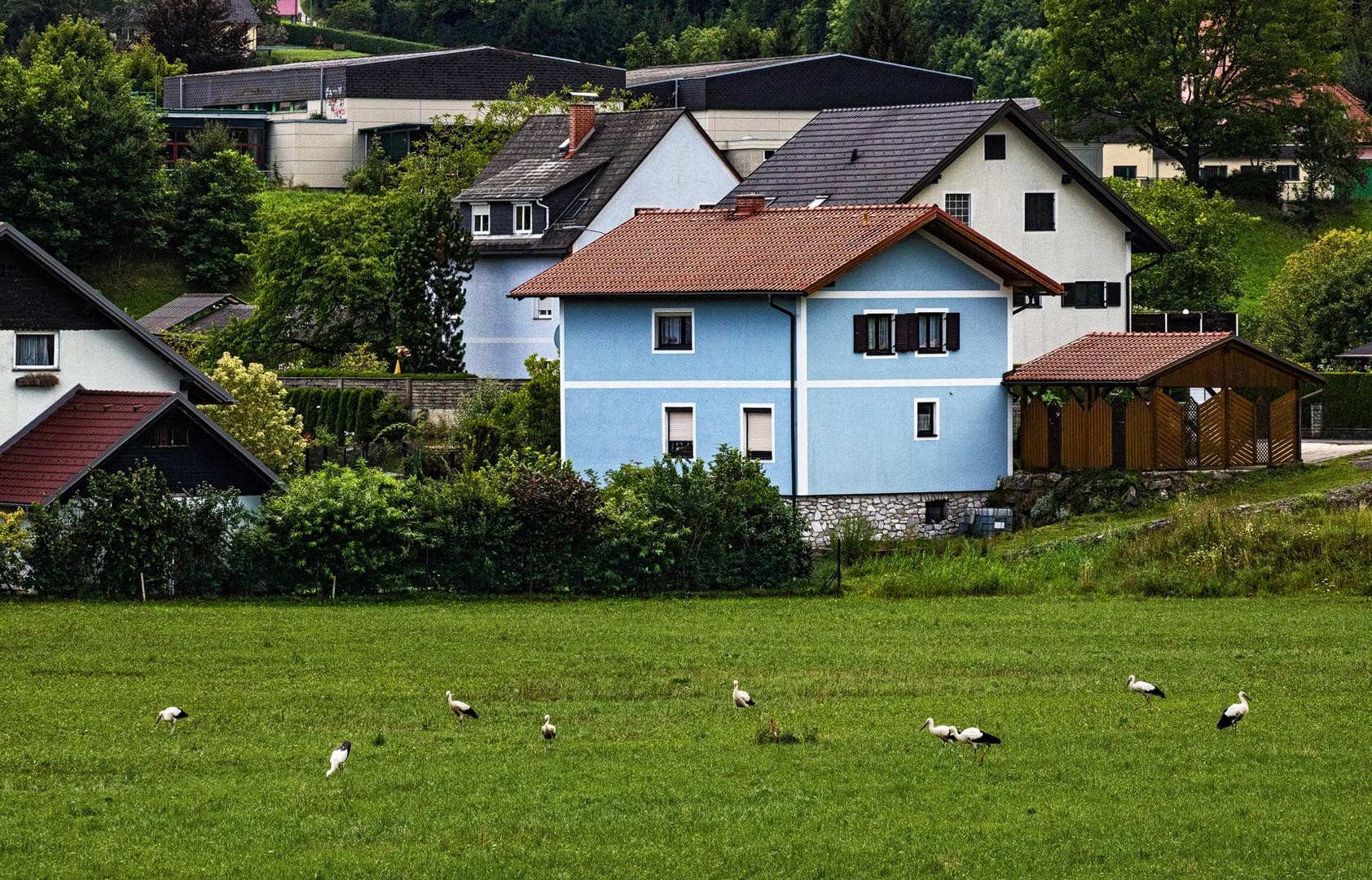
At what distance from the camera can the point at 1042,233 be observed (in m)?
58.9

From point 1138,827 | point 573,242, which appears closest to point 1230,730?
point 1138,827

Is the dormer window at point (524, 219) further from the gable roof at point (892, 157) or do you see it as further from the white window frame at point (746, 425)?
the white window frame at point (746, 425)

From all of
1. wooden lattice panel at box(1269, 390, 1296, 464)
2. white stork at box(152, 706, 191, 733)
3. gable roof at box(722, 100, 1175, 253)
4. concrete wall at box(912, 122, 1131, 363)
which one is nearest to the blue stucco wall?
gable roof at box(722, 100, 1175, 253)

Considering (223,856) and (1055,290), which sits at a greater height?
(1055,290)

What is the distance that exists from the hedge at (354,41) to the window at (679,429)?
11038cm

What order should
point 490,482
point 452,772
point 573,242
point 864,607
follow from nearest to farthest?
point 452,772
point 864,607
point 490,482
point 573,242

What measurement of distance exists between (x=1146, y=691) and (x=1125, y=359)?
25106 millimetres

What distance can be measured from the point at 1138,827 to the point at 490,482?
22.3 meters

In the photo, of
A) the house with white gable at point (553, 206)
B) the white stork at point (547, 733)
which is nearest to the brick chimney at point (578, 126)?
the house with white gable at point (553, 206)

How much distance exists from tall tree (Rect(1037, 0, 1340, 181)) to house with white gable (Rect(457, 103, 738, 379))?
25726 millimetres

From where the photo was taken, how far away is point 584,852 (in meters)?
17.6

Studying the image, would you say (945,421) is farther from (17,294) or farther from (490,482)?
(17,294)

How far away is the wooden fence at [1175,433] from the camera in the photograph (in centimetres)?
4775

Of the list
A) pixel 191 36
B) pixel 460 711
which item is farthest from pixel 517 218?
pixel 191 36
